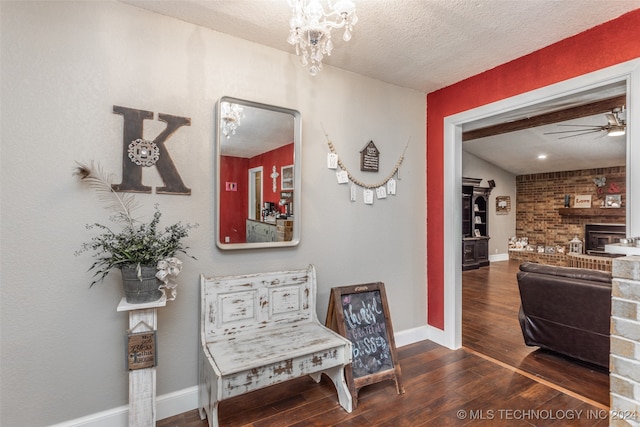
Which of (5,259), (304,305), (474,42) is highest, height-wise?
(474,42)

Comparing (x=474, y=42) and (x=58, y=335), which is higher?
(x=474, y=42)

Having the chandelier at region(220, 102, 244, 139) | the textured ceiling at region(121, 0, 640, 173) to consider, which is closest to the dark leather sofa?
the textured ceiling at region(121, 0, 640, 173)

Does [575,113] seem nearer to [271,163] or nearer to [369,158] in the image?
[369,158]

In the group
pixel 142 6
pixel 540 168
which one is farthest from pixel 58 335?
pixel 540 168

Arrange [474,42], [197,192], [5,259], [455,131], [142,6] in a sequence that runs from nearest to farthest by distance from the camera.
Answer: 1. [5,259]
2. [142,6]
3. [197,192]
4. [474,42]
5. [455,131]

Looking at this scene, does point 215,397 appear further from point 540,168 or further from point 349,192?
point 540,168

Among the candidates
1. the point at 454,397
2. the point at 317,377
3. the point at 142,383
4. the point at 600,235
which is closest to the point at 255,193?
the point at 142,383

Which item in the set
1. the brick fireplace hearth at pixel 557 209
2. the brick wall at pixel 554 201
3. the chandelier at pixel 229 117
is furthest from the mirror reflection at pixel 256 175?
the brick wall at pixel 554 201

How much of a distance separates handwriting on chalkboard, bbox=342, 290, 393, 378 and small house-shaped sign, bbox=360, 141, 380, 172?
1.05 metres

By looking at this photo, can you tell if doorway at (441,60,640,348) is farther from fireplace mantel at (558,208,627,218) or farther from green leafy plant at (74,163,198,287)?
fireplace mantel at (558,208,627,218)

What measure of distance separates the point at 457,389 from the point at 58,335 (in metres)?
2.50

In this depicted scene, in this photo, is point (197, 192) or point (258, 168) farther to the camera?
point (258, 168)

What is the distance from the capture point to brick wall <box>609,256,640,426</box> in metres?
1.52

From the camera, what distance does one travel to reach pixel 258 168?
91.0 inches
